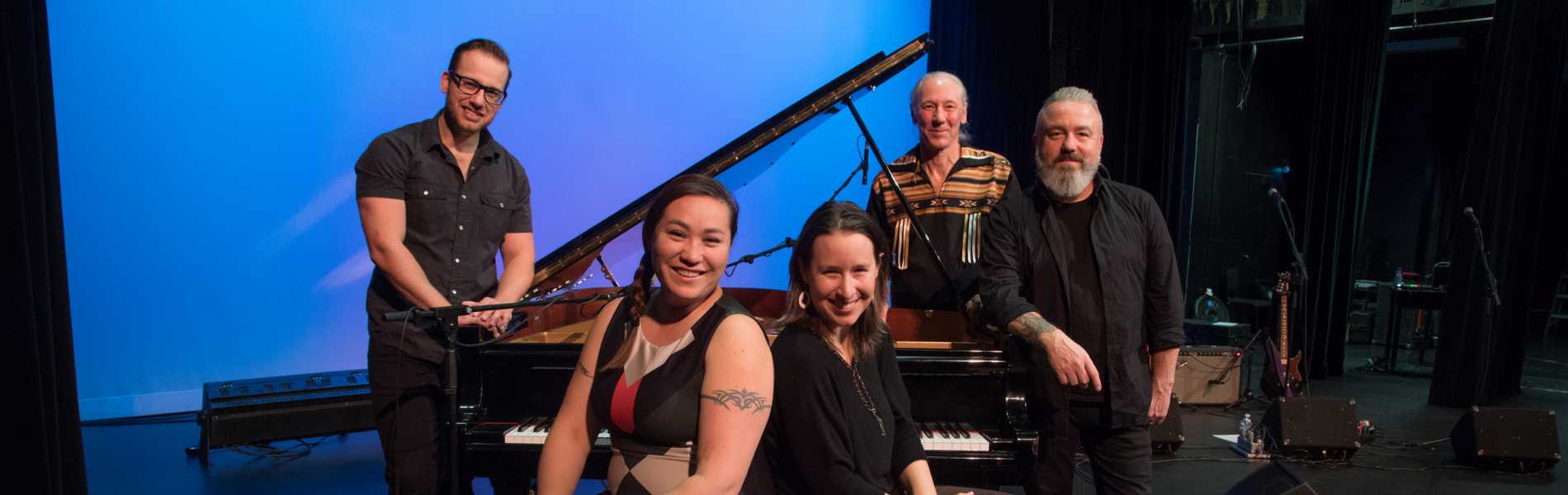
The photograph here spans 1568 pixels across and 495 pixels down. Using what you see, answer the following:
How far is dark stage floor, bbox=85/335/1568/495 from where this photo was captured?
360 centimetres

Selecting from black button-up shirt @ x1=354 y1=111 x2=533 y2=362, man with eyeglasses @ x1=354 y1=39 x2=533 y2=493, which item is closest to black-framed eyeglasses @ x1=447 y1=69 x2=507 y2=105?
man with eyeglasses @ x1=354 y1=39 x2=533 y2=493

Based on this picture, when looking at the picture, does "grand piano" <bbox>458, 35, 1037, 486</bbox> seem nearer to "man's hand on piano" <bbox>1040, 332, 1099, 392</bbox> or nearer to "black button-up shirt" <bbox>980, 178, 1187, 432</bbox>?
"black button-up shirt" <bbox>980, 178, 1187, 432</bbox>

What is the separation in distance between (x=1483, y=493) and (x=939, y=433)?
334 cm

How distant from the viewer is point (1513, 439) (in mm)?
4109

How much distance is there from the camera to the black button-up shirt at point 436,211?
2.15 meters

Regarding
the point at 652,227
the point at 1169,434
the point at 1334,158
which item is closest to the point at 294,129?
the point at 652,227

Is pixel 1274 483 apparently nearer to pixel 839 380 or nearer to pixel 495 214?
pixel 839 380

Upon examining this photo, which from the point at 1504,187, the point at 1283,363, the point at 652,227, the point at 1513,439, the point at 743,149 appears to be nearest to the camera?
the point at 652,227

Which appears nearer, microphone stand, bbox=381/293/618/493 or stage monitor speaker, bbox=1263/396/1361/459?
microphone stand, bbox=381/293/618/493

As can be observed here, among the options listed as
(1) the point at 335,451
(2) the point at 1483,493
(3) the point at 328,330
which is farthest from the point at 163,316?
A: (2) the point at 1483,493

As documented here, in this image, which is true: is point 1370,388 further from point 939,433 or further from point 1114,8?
point 939,433

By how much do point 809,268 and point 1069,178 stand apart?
864 millimetres

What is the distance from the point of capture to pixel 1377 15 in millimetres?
6340

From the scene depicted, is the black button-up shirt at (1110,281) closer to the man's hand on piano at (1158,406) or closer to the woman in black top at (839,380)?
the man's hand on piano at (1158,406)
